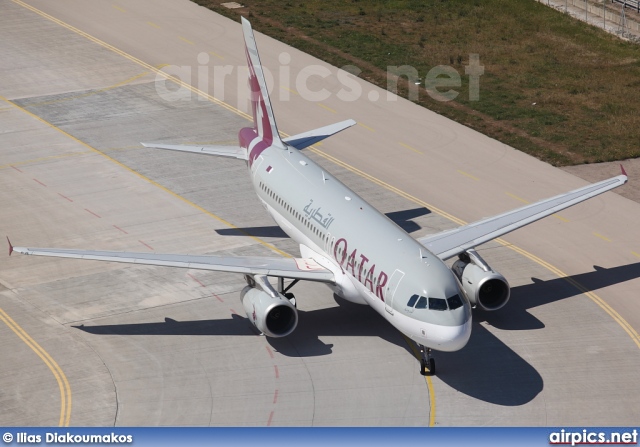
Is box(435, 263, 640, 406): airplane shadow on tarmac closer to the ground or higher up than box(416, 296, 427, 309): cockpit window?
closer to the ground

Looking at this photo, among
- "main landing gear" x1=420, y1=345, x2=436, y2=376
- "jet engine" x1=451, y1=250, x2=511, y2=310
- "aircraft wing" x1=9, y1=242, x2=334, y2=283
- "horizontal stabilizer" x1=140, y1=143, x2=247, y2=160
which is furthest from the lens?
"horizontal stabilizer" x1=140, y1=143, x2=247, y2=160

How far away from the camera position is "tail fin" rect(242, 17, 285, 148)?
190ft

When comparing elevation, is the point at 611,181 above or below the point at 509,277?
above

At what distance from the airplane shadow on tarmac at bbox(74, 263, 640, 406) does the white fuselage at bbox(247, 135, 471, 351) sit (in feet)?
7.50

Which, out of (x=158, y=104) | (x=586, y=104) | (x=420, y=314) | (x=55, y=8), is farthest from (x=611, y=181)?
(x=55, y=8)

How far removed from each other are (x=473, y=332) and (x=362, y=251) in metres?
6.62

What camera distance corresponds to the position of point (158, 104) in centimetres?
8012

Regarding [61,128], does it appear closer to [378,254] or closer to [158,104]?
[158,104]

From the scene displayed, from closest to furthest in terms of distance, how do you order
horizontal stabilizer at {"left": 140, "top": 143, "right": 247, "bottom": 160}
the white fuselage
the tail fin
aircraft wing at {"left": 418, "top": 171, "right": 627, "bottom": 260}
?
1. the white fuselage
2. aircraft wing at {"left": 418, "top": 171, "right": 627, "bottom": 260}
3. the tail fin
4. horizontal stabilizer at {"left": 140, "top": 143, "right": 247, "bottom": 160}

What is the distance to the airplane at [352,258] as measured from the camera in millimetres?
44656

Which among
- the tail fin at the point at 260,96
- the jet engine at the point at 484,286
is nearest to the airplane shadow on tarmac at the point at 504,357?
the jet engine at the point at 484,286

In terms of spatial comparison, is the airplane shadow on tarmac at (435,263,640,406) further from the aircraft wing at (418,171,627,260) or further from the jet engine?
the aircraft wing at (418,171,627,260)

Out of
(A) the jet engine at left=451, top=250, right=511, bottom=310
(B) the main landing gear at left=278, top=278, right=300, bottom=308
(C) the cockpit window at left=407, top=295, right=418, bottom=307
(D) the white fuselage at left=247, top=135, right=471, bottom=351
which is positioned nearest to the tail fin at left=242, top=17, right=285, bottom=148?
(D) the white fuselage at left=247, top=135, right=471, bottom=351

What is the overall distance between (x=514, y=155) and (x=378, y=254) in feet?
89.0
